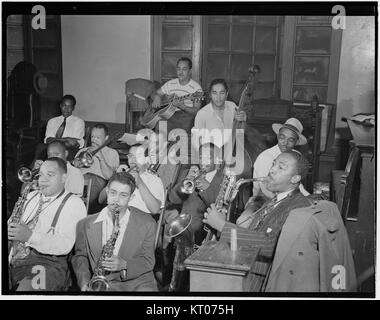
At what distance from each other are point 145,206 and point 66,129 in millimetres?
876

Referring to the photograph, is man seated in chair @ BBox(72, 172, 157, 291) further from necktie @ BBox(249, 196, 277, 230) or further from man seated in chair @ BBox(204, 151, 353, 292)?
necktie @ BBox(249, 196, 277, 230)

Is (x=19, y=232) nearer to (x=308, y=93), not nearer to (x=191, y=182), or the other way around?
(x=191, y=182)

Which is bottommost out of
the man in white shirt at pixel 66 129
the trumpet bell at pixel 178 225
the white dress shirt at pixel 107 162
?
the trumpet bell at pixel 178 225

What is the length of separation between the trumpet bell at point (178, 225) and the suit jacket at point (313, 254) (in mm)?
715

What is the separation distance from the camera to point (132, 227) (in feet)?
12.7

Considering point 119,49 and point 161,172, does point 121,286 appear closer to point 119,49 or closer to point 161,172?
point 161,172

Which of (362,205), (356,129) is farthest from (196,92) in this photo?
(362,205)

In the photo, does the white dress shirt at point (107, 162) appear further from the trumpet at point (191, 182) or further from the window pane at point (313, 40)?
the window pane at point (313, 40)

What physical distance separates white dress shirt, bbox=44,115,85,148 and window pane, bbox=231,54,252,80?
1.25 m

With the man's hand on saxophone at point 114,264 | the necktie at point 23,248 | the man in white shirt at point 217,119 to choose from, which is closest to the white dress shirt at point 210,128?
the man in white shirt at point 217,119

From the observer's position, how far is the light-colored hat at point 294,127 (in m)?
3.85

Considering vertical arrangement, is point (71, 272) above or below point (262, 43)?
below

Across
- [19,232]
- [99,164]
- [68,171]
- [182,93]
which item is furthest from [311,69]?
[19,232]

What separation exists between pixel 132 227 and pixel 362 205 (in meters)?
1.73
